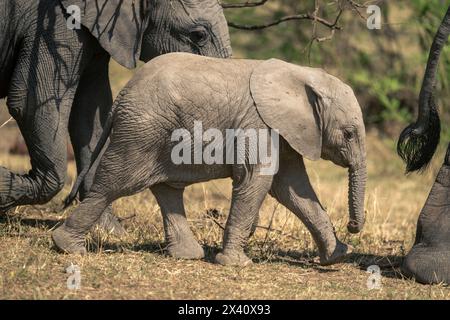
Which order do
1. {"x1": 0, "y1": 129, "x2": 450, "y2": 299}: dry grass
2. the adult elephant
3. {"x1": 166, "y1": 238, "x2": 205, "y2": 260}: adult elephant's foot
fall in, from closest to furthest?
{"x1": 0, "y1": 129, "x2": 450, "y2": 299}: dry grass, the adult elephant, {"x1": 166, "y1": 238, "x2": 205, "y2": 260}: adult elephant's foot

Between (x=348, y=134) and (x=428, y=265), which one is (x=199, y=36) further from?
(x=428, y=265)

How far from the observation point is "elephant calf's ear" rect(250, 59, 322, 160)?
5660 millimetres

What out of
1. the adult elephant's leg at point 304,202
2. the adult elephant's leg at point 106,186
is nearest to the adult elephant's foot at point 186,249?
the adult elephant's leg at point 106,186

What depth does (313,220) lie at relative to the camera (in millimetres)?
5879

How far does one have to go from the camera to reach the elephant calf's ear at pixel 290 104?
5.66 meters

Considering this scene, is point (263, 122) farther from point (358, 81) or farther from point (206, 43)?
point (358, 81)

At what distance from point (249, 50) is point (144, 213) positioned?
6.70 metres

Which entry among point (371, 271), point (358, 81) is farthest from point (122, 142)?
point (358, 81)

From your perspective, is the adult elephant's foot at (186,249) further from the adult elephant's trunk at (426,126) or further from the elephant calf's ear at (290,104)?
the adult elephant's trunk at (426,126)

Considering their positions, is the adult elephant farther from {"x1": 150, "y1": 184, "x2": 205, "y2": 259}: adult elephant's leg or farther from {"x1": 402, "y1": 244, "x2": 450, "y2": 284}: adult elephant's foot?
{"x1": 150, "y1": 184, "x2": 205, "y2": 259}: adult elephant's leg

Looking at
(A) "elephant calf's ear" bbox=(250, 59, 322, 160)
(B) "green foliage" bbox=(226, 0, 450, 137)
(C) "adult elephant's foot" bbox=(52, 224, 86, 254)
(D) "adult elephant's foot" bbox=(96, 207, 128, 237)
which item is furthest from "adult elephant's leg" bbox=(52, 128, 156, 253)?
(B) "green foliage" bbox=(226, 0, 450, 137)

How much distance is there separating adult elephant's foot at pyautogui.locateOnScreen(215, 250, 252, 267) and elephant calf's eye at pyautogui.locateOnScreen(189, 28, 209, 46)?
144 centimetres

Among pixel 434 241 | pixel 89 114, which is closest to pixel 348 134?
pixel 434 241

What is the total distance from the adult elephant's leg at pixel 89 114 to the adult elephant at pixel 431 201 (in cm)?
204
